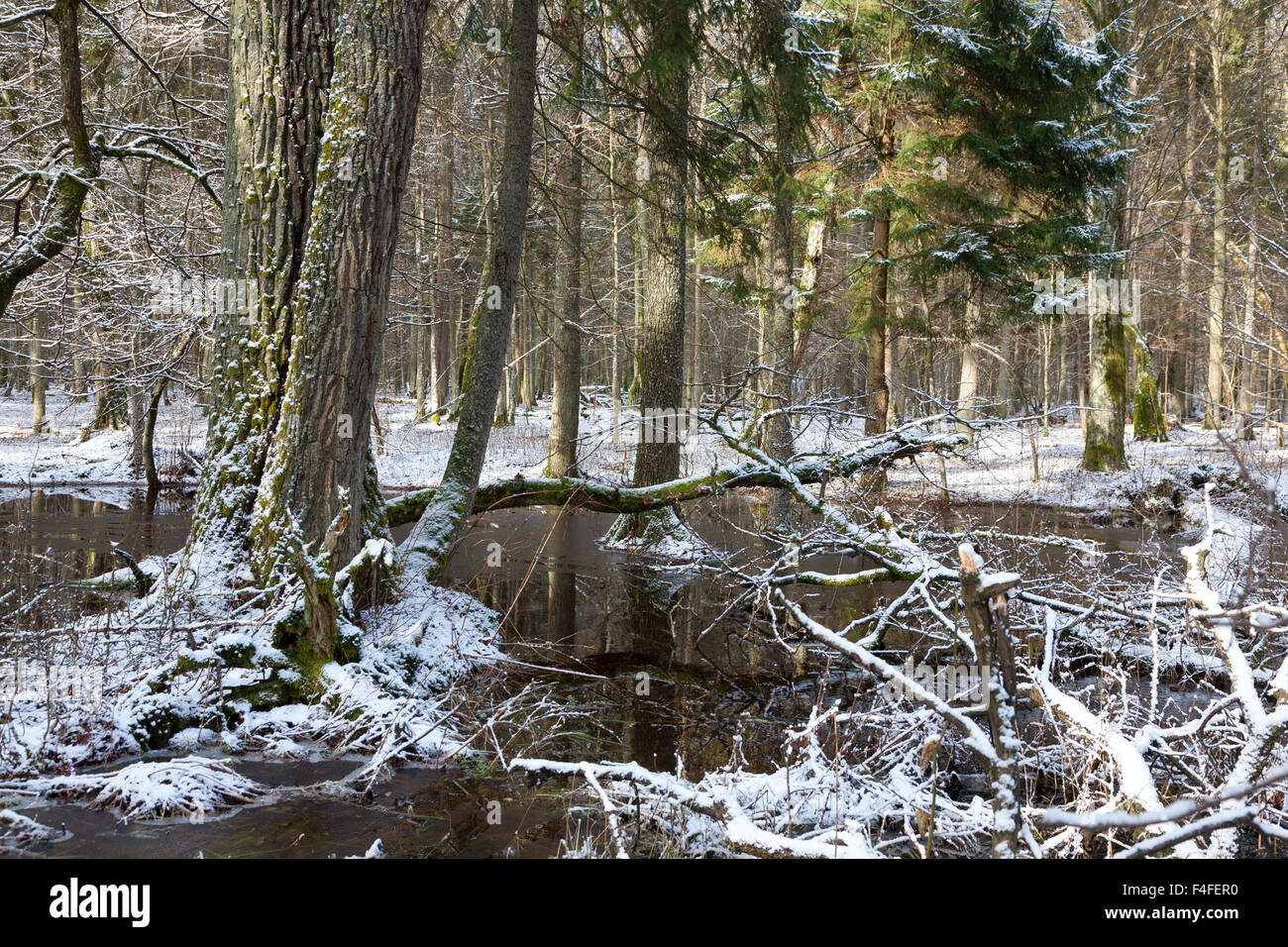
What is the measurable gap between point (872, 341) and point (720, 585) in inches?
Answer: 253

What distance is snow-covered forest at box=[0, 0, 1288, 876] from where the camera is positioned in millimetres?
3623

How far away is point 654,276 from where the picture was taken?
11.6 metres

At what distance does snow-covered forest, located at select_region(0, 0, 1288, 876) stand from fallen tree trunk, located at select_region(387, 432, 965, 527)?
0.04 metres

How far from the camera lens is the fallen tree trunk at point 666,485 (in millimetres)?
7621

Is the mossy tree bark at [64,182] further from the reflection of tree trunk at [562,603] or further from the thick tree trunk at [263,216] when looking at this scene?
the reflection of tree trunk at [562,603]

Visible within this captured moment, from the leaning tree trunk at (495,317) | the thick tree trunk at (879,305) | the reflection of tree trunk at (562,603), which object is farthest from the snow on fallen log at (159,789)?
the thick tree trunk at (879,305)

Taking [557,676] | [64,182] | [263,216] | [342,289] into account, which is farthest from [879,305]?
[64,182]

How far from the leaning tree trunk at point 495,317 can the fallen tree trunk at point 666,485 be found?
321mm

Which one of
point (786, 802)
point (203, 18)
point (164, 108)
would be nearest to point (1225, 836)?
point (786, 802)

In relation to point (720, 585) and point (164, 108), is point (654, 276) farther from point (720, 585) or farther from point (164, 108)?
point (164, 108)

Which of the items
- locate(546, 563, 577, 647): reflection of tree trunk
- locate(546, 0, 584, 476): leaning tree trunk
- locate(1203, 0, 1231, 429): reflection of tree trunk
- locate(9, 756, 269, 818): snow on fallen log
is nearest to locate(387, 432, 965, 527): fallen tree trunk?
locate(546, 563, 577, 647): reflection of tree trunk

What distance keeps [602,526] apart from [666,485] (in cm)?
616

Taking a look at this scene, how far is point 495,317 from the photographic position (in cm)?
740

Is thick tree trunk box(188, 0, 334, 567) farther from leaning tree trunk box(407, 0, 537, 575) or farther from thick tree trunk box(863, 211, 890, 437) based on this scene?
thick tree trunk box(863, 211, 890, 437)
